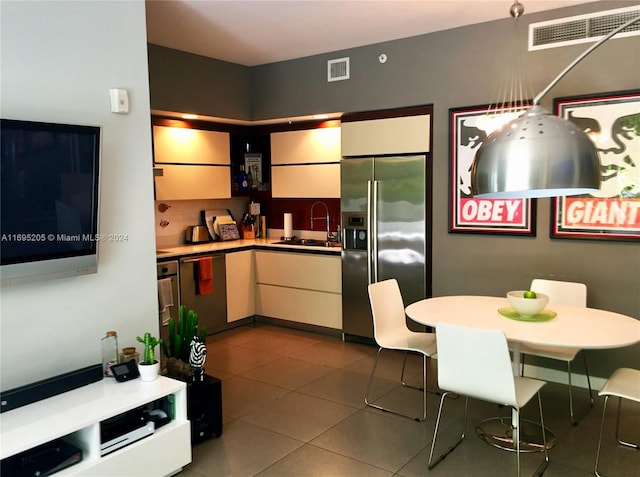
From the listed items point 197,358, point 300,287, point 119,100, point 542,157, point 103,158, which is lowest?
point 197,358

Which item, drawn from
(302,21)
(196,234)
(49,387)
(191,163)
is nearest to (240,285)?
(196,234)

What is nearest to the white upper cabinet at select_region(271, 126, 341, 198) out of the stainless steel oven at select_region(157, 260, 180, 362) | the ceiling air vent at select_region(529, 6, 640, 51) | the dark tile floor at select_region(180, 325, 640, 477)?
the stainless steel oven at select_region(157, 260, 180, 362)

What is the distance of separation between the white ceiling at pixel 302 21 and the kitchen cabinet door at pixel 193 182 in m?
1.17

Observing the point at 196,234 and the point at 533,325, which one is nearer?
the point at 533,325

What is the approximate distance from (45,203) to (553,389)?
357cm

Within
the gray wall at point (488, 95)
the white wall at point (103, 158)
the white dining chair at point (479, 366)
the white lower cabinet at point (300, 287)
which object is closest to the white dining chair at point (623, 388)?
the white dining chair at point (479, 366)

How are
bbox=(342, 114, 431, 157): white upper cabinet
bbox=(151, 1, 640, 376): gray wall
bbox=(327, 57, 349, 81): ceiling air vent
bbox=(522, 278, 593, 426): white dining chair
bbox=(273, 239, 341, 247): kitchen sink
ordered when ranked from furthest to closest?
bbox=(273, 239, 341, 247): kitchen sink → bbox=(327, 57, 349, 81): ceiling air vent → bbox=(342, 114, 431, 157): white upper cabinet → bbox=(151, 1, 640, 376): gray wall → bbox=(522, 278, 593, 426): white dining chair

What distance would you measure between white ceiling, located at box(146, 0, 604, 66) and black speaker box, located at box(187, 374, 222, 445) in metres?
2.53

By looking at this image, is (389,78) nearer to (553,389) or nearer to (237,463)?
(553,389)

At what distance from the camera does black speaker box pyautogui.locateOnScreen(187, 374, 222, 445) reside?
10.5 ft

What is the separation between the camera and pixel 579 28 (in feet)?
12.6

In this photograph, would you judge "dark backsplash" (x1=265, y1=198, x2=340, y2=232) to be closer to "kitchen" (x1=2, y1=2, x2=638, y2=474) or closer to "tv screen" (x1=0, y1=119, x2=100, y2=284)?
"kitchen" (x1=2, y1=2, x2=638, y2=474)

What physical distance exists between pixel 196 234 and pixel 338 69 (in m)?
2.25

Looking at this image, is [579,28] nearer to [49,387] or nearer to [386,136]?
[386,136]
